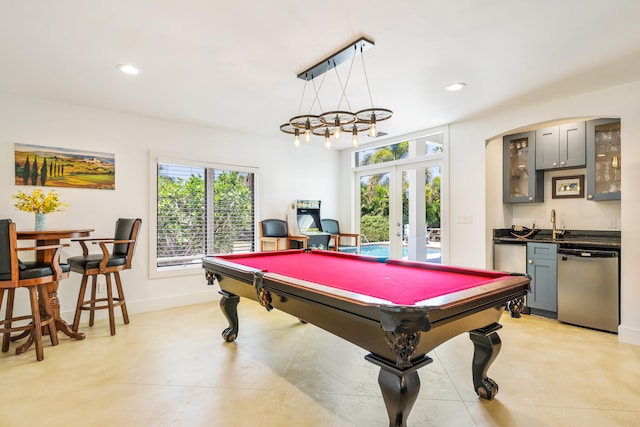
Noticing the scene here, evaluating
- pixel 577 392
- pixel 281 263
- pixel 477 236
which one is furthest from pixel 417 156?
pixel 577 392

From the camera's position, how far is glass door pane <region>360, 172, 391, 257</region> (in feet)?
18.5

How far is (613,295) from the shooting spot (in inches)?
129

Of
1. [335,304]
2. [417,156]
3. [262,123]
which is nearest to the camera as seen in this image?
[335,304]

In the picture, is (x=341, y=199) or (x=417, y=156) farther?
(x=341, y=199)

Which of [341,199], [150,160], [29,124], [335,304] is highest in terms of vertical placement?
[29,124]

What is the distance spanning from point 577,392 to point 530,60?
8.18 feet

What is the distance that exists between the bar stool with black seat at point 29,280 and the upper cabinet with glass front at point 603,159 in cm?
544

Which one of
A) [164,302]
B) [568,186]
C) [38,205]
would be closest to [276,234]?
[164,302]

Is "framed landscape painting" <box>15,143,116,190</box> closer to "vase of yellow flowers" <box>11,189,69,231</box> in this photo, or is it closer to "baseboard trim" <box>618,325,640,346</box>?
"vase of yellow flowers" <box>11,189,69,231</box>

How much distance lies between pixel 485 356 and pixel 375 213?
3815 mm

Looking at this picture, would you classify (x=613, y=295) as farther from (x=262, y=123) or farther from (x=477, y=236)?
(x=262, y=123)

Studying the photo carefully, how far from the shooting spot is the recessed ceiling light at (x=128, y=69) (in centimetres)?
278

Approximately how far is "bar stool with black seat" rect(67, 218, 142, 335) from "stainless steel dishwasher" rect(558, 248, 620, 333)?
15.6ft

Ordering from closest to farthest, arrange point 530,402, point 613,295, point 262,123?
point 530,402 → point 613,295 → point 262,123
